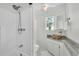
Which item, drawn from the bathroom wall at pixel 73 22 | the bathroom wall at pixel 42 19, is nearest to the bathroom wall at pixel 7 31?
the bathroom wall at pixel 42 19

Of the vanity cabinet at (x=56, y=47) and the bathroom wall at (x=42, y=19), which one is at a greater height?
the bathroom wall at (x=42, y=19)

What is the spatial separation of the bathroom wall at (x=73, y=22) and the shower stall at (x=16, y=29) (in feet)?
1.30

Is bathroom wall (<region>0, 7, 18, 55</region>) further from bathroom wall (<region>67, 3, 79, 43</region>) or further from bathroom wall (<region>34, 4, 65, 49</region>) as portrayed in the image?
bathroom wall (<region>67, 3, 79, 43</region>)

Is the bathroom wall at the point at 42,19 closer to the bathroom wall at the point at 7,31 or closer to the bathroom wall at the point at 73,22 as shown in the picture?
the bathroom wall at the point at 73,22

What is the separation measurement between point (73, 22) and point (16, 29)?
1.96ft

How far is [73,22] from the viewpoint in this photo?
3.82ft

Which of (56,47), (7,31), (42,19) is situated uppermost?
(42,19)

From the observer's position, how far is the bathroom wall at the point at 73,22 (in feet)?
3.74

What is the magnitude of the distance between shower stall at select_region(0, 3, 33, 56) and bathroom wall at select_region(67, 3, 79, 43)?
40 cm

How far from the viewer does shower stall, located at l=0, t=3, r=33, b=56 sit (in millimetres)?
1154

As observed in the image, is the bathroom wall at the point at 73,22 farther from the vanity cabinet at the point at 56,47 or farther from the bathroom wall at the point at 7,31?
the bathroom wall at the point at 7,31

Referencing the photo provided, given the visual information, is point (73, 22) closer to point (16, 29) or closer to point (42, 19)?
point (42, 19)

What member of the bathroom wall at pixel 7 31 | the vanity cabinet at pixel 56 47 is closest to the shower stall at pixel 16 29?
the bathroom wall at pixel 7 31

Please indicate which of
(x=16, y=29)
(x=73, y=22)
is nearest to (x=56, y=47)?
(x=73, y=22)
